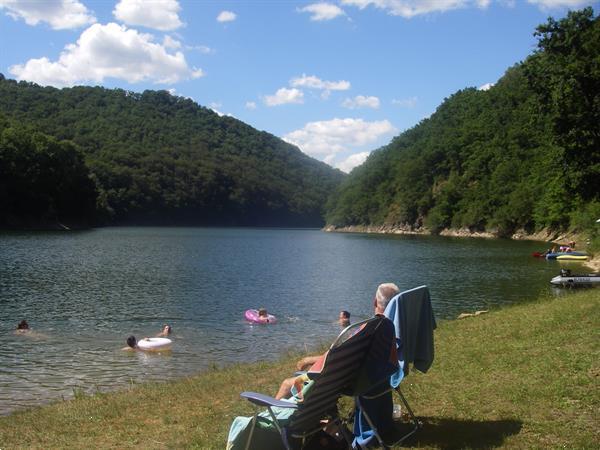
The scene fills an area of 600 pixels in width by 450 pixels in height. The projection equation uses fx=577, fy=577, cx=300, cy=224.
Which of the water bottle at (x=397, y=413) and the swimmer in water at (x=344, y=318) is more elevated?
the water bottle at (x=397, y=413)

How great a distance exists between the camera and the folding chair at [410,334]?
593 cm

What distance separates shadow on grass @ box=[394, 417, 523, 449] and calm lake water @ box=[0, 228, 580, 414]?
26.4 ft

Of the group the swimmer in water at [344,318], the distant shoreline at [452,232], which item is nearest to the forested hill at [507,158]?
the distant shoreline at [452,232]

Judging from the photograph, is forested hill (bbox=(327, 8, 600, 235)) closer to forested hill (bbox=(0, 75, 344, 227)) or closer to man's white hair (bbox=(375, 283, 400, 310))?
man's white hair (bbox=(375, 283, 400, 310))

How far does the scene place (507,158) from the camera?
119 meters

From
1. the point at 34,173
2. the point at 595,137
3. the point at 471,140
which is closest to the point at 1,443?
the point at 595,137

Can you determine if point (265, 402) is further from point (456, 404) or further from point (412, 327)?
point (456, 404)

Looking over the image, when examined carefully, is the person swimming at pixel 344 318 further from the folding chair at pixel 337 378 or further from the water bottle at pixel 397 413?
the folding chair at pixel 337 378

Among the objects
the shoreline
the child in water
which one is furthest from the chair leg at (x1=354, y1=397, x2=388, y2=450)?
the shoreline

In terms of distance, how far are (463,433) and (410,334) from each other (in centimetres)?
112

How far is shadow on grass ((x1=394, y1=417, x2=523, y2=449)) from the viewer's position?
18.5 ft

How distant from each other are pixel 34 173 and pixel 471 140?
94.2 meters

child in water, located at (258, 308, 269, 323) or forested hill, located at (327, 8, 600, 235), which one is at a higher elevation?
forested hill, located at (327, 8, 600, 235)

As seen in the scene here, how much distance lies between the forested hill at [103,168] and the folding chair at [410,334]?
4034 inches
